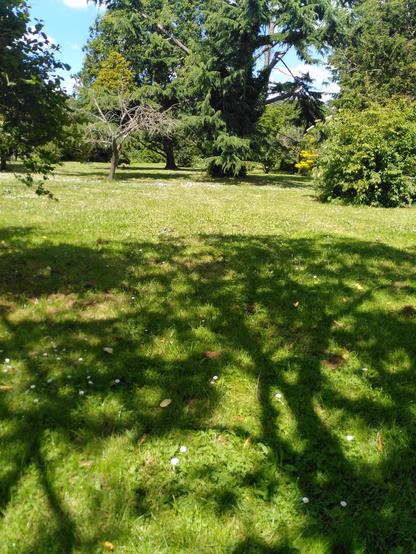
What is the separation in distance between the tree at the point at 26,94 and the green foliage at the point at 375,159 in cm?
1466

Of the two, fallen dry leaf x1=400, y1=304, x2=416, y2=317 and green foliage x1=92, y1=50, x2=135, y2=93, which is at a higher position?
green foliage x1=92, y1=50, x2=135, y2=93

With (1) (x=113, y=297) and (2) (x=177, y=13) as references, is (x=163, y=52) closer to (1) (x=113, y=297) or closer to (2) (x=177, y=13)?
(2) (x=177, y=13)

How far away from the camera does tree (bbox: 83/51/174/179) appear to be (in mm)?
25750

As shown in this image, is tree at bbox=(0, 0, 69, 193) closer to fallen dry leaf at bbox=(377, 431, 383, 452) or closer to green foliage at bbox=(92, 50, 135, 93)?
fallen dry leaf at bbox=(377, 431, 383, 452)

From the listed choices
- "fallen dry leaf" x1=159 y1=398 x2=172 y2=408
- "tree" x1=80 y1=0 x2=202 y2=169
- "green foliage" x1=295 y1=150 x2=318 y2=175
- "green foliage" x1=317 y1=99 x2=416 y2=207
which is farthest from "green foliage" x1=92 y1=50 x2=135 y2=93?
"fallen dry leaf" x1=159 y1=398 x2=172 y2=408

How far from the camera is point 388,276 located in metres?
7.14

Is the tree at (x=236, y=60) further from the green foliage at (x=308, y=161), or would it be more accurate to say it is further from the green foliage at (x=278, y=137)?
the green foliage at (x=308, y=161)

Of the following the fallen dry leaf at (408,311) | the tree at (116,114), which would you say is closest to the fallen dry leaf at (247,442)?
the fallen dry leaf at (408,311)

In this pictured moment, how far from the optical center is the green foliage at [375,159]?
1772 centimetres

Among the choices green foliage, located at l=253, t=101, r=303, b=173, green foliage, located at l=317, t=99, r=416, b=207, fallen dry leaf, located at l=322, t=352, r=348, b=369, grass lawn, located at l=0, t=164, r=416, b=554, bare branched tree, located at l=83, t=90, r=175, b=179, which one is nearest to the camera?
grass lawn, located at l=0, t=164, r=416, b=554

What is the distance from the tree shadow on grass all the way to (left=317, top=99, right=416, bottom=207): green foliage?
1112 centimetres

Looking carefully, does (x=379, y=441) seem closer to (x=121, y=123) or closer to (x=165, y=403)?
(x=165, y=403)

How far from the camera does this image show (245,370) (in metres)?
4.33

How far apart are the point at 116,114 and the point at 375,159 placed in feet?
63.3
